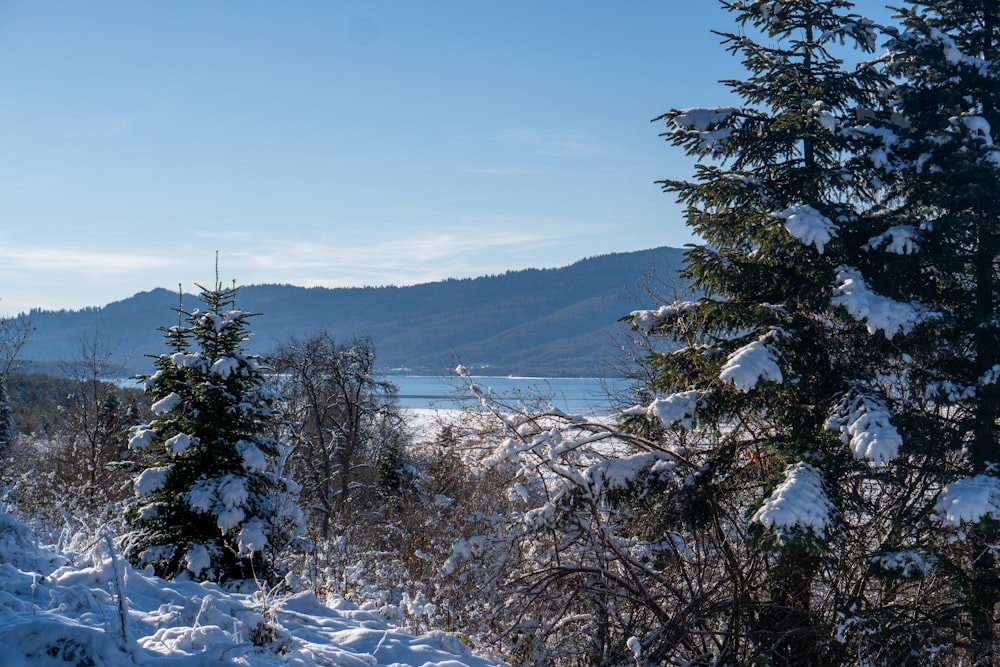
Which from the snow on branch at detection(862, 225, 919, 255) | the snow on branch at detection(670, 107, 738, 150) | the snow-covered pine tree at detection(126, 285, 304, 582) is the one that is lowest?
the snow-covered pine tree at detection(126, 285, 304, 582)

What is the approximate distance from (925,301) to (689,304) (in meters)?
3.29

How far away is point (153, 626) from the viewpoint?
193 inches

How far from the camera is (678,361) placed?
10.1 meters

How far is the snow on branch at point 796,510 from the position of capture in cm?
754

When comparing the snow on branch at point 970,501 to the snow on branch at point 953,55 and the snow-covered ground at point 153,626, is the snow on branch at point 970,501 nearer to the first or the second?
the snow-covered ground at point 153,626

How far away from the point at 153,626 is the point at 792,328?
7.32 m

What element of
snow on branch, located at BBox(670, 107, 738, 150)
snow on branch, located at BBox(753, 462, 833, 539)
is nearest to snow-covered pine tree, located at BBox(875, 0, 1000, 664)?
snow on branch, located at BBox(753, 462, 833, 539)

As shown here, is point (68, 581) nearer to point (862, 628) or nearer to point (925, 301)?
point (862, 628)

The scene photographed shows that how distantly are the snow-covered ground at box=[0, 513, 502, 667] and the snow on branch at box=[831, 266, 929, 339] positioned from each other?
5552 mm

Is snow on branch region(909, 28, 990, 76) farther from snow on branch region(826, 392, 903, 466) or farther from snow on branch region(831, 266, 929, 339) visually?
snow on branch region(826, 392, 903, 466)

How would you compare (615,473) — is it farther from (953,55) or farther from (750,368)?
(953,55)

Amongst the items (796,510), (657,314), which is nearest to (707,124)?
(657,314)

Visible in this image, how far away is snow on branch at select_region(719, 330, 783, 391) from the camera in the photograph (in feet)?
25.9

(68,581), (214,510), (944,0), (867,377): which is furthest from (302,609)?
(944,0)
